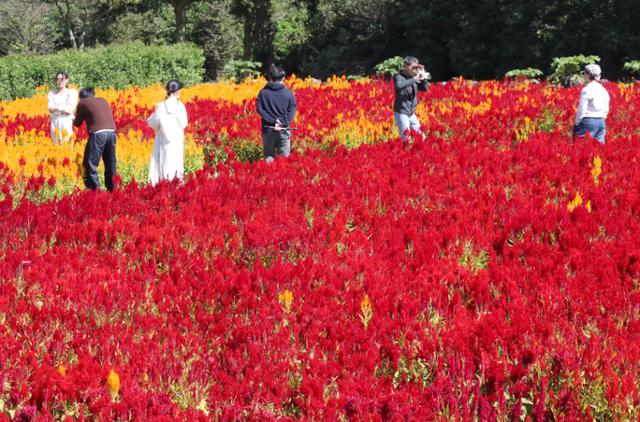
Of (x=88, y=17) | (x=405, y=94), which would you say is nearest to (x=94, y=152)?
(x=405, y=94)

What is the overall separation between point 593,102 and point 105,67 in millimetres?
27913

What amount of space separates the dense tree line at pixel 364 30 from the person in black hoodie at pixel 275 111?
87.3ft

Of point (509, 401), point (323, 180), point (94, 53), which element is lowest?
point (509, 401)

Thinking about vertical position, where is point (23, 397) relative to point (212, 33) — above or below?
below

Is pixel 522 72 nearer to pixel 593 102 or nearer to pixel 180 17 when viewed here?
pixel 593 102

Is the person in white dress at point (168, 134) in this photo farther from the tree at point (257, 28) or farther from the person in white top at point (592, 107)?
the tree at point (257, 28)

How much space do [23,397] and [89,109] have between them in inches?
313

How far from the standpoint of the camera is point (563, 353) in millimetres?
3350

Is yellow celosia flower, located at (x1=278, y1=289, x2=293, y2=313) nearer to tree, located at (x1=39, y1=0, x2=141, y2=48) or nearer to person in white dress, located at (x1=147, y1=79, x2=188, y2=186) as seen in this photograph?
person in white dress, located at (x1=147, y1=79, x2=188, y2=186)

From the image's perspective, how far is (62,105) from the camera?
1296 centimetres

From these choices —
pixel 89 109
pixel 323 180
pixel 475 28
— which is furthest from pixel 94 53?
pixel 323 180

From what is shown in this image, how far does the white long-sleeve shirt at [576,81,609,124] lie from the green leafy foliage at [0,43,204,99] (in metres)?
24.8

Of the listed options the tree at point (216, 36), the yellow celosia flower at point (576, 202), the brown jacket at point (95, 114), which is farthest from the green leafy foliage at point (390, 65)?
the tree at point (216, 36)

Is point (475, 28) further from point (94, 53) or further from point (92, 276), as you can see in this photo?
point (92, 276)
